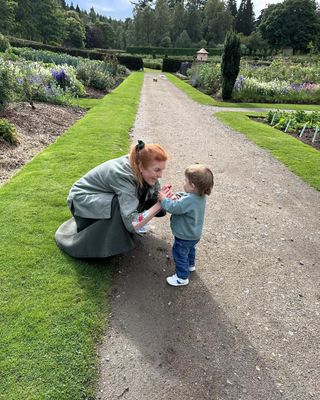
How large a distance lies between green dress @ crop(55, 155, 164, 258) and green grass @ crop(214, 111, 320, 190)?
4.48 meters

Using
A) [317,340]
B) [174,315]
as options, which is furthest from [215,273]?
[317,340]

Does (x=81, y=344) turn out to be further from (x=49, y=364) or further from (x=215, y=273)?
(x=215, y=273)

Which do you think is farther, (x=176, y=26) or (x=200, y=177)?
(x=176, y=26)

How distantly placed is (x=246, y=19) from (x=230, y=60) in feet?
263

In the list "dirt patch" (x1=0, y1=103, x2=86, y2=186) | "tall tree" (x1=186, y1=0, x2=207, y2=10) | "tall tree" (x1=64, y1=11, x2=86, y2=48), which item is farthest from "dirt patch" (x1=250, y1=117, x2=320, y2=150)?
"tall tree" (x1=186, y1=0, x2=207, y2=10)

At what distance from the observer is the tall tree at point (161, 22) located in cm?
8069

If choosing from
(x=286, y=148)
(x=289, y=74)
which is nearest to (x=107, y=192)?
(x=286, y=148)

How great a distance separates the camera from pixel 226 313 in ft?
10.1

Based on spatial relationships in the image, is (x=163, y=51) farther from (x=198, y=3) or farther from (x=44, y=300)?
(x=44, y=300)

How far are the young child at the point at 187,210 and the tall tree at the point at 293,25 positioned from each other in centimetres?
7548

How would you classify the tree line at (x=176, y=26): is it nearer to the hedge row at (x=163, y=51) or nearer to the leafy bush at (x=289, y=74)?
the hedge row at (x=163, y=51)

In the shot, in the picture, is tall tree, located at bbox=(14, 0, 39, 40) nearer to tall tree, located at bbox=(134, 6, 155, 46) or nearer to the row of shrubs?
tall tree, located at bbox=(134, 6, 155, 46)

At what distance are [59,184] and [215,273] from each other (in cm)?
302

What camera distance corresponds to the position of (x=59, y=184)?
17.6ft
